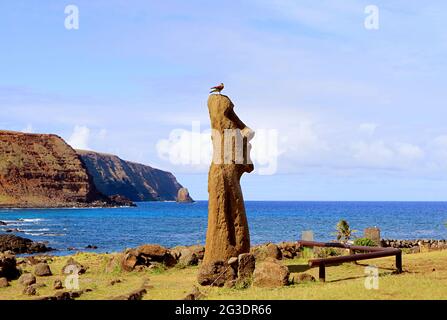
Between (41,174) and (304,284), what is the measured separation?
155589mm

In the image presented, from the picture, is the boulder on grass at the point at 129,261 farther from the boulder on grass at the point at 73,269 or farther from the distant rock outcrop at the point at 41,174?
the distant rock outcrop at the point at 41,174

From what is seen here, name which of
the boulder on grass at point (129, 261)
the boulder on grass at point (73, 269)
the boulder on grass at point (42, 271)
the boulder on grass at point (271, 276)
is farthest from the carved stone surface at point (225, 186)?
the boulder on grass at point (42, 271)

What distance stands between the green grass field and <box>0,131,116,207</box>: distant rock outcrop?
464 feet

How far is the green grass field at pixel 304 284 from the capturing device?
550 inches

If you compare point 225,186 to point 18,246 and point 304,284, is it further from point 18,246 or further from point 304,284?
point 18,246

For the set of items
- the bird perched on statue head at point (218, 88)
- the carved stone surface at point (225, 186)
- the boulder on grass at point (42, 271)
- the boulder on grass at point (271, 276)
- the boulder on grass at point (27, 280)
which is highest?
the bird perched on statue head at point (218, 88)

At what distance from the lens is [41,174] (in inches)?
6403

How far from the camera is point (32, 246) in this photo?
4759cm

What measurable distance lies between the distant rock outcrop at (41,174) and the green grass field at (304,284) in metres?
141

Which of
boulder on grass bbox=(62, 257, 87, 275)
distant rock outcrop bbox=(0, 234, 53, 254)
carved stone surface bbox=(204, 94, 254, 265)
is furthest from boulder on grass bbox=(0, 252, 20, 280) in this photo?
distant rock outcrop bbox=(0, 234, 53, 254)

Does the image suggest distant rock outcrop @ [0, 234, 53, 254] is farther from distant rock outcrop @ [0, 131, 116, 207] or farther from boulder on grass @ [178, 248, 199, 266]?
distant rock outcrop @ [0, 131, 116, 207]
